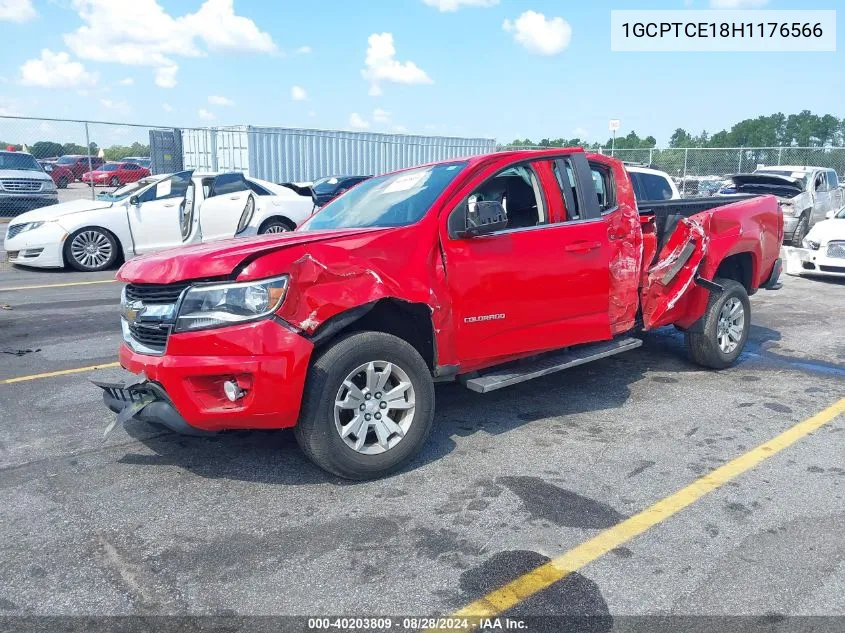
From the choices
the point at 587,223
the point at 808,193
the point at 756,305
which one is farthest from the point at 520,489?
the point at 808,193

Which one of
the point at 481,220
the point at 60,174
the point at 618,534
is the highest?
the point at 60,174

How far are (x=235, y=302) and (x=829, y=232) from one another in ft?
36.4

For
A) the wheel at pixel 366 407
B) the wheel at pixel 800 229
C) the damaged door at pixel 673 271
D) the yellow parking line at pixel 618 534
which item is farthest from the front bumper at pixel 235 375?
the wheel at pixel 800 229

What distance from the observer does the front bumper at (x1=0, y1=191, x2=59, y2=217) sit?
17375 millimetres

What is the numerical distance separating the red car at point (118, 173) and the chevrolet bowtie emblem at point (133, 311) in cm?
2994

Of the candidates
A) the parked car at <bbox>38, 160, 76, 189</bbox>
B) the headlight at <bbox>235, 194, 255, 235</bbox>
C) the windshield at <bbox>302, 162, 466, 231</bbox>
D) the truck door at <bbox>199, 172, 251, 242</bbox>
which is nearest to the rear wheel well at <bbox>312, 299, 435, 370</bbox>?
the windshield at <bbox>302, 162, 466, 231</bbox>

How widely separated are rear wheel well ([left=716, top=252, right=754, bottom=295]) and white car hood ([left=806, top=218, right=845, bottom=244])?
241 inches

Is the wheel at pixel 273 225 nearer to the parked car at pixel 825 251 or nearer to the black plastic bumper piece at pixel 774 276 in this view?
the black plastic bumper piece at pixel 774 276

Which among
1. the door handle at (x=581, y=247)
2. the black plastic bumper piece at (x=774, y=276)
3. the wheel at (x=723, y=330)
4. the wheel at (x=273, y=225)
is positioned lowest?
the wheel at (x=723, y=330)

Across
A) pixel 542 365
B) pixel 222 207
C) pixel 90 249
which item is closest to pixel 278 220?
pixel 222 207

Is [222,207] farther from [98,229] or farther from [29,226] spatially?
[29,226]

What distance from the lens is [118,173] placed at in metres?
32.5

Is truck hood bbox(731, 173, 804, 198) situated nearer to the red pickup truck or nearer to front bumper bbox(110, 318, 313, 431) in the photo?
the red pickup truck

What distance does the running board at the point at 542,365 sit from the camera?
14.7 feet
